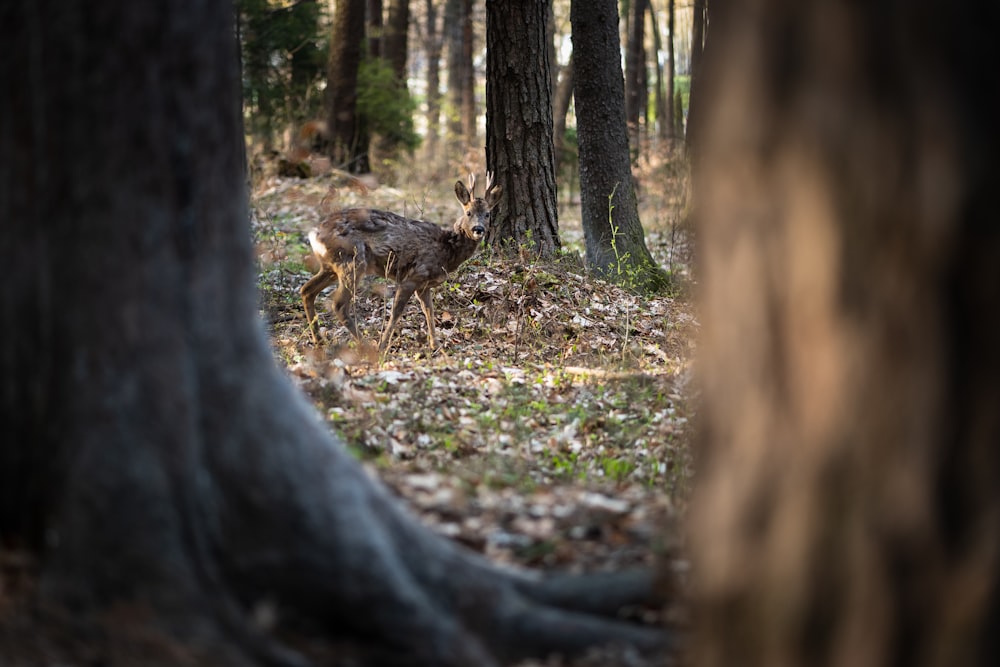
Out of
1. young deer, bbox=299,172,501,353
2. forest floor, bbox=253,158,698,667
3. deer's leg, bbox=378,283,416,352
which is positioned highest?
young deer, bbox=299,172,501,353

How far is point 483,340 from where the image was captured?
979cm

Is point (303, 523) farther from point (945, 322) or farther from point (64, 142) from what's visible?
point (945, 322)

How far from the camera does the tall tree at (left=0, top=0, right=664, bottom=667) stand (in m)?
3.17

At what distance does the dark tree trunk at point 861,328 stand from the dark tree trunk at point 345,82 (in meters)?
17.2

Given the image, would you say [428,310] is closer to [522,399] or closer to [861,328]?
[522,399]

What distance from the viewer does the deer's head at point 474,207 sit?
10523 mm

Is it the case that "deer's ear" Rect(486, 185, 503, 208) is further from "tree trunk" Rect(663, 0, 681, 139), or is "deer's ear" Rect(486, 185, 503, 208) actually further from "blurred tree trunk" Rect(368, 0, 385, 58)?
"blurred tree trunk" Rect(368, 0, 385, 58)

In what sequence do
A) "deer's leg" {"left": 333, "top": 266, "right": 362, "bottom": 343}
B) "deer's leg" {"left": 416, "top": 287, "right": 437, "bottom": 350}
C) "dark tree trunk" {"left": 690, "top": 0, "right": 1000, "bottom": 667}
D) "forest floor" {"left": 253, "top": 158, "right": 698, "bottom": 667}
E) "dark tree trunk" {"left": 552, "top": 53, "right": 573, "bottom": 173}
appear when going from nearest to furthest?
"dark tree trunk" {"left": 690, "top": 0, "right": 1000, "bottom": 667} < "forest floor" {"left": 253, "top": 158, "right": 698, "bottom": 667} < "deer's leg" {"left": 416, "top": 287, "right": 437, "bottom": 350} < "deer's leg" {"left": 333, "top": 266, "right": 362, "bottom": 343} < "dark tree trunk" {"left": 552, "top": 53, "right": 573, "bottom": 173}

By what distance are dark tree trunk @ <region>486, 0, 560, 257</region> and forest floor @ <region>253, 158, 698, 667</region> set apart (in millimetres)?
468

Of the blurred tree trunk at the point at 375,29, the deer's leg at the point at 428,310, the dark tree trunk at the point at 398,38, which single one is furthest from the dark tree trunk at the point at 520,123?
the dark tree trunk at the point at 398,38

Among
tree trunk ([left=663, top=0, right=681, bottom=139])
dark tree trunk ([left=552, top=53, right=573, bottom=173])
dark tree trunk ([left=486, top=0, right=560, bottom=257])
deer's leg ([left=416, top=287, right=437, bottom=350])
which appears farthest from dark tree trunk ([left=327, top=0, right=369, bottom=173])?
deer's leg ([left=416, top=287, right=437, bottom=350])

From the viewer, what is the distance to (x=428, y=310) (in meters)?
9.98

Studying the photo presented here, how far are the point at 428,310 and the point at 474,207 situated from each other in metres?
1.42

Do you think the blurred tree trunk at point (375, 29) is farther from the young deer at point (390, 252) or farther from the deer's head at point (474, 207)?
the young deer at point (390, 252)
